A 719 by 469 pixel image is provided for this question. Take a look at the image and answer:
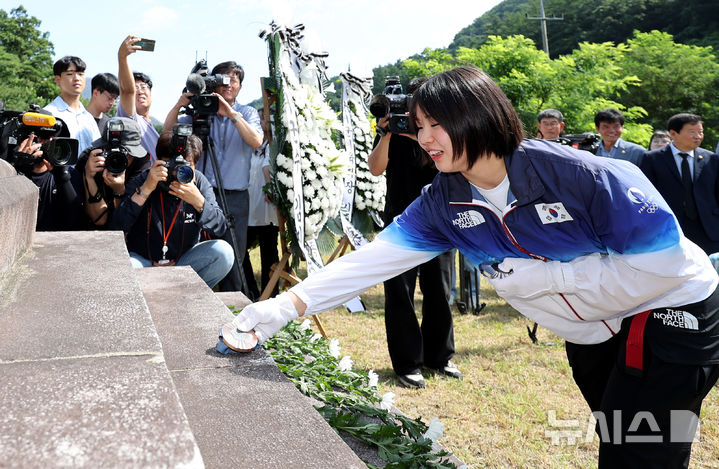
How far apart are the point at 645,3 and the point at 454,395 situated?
1953 inches

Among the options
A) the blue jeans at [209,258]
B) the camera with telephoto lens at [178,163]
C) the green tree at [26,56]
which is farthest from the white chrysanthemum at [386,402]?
the green tree at [26,56]

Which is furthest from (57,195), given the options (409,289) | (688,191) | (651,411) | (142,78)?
(688,191)

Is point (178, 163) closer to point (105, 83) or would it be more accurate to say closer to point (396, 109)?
point (396, 109)

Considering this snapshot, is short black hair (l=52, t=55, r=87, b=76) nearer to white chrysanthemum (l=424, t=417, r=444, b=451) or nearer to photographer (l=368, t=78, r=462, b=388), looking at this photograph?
photographer (l=368, t=78, r=462, b=388)

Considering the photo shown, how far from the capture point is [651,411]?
1912 mm

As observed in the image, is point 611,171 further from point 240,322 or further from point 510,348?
point 510,348

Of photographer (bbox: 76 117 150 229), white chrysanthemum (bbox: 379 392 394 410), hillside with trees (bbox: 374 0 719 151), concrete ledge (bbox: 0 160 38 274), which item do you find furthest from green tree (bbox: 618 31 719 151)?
concrete ledge (bbox: 0 160 38 274)

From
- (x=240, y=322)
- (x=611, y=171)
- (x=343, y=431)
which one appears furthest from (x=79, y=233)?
(x=611, y=171)

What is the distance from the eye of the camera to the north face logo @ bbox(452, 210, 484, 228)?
220 centimetres

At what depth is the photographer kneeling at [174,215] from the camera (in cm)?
423

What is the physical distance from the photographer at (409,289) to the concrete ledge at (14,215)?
2.25 metres

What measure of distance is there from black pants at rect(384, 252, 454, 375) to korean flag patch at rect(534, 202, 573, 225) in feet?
7.74

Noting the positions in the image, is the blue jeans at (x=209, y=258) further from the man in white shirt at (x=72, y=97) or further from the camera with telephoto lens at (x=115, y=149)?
the man in white shirt at (x=72, y=97)

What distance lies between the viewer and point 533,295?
207 centimetres
